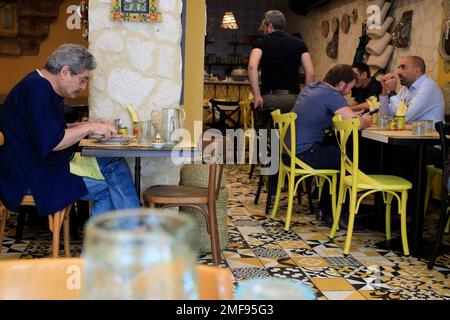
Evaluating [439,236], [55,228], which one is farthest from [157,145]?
[439,236]

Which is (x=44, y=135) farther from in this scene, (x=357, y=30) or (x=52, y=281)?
(x=357, y=30)

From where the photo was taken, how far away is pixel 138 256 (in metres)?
0.58

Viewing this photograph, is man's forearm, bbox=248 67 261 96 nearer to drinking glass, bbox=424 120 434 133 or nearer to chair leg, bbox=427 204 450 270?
drinking glass, bbox=424 120 434 133

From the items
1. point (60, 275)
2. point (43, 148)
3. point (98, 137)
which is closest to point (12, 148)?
point (43, 148)

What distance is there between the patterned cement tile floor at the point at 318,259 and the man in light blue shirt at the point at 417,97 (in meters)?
0.99

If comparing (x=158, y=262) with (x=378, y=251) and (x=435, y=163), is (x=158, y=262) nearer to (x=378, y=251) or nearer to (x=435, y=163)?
(x=378, y=251)

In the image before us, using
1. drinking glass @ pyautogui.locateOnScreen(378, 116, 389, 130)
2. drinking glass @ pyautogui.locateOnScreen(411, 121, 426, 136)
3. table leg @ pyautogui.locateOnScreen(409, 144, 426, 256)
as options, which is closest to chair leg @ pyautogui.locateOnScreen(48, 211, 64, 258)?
table leg @ pyautogui.locateOnScreen(409, 144, 426, 256)

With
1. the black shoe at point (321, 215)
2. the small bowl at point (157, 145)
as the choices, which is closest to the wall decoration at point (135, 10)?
the small bowl at point (157, 145)

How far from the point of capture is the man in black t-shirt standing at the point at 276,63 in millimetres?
5918

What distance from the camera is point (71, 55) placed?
123 inches

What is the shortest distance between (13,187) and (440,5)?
5386mm

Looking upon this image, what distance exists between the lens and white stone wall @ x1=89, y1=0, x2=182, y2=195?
3967mm

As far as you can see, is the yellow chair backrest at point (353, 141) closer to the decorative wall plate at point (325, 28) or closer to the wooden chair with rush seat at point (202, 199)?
the wooden chair with rush seat at point (202, 199)

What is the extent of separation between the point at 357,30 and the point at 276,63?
3808 mm
